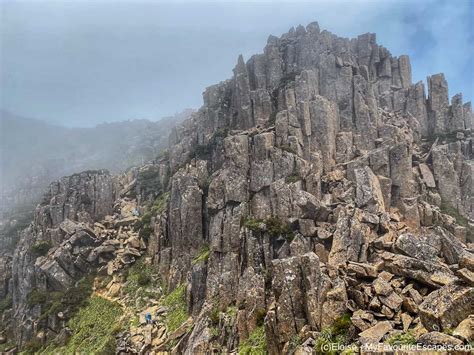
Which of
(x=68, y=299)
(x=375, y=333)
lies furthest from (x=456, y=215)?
(x=68, y=299)

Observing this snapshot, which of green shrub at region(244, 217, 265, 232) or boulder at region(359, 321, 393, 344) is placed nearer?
boulder at region(359, 321, 393, 344)

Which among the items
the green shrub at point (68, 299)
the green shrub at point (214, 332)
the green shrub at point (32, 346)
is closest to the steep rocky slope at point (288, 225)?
the green shrub at point (214, 332)

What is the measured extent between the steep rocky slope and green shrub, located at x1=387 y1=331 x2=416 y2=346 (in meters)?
0.18

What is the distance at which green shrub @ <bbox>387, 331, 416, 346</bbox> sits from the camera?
17812 mm

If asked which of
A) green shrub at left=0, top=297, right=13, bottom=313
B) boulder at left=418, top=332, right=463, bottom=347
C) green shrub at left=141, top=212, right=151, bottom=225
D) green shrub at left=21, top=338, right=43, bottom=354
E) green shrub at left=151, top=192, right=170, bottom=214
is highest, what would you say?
green shrub at left=151, top=192, right=170, bottom=214

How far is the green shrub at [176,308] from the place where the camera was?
40375 millimetres

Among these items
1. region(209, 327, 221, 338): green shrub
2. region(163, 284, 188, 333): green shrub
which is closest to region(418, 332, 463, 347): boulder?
region(209, 327, 221, 338): green shrub

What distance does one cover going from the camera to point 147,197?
7275 cm

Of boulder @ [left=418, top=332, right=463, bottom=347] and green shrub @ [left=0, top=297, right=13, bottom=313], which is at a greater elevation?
boulder @ [left=418, top=332, right=463, bottom=347]

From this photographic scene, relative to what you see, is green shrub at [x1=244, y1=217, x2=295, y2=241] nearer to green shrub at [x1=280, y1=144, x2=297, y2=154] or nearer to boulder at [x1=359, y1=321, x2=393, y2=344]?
green shrub at [x1=280, y1=144, x2=297, y2=154]

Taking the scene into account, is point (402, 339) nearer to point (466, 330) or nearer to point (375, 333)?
point (375, 333)

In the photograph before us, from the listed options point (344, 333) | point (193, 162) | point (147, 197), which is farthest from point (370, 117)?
point (147, 197)

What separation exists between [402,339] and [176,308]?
31.7m

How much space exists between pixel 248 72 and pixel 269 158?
33026 millimetres
